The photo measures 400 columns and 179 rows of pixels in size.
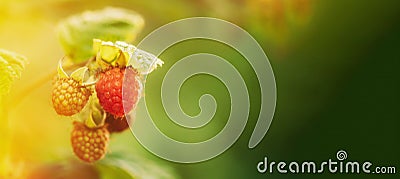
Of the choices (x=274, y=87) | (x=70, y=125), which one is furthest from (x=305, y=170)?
(x=70, y=125)

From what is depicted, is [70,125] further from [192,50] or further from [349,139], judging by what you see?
[349,139]

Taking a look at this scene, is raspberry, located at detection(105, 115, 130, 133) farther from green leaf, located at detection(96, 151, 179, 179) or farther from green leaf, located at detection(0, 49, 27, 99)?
green leaf, located at detection(0, 49, 27, 99)

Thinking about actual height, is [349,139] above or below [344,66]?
below

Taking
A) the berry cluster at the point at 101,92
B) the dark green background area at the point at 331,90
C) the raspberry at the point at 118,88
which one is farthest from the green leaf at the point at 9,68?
the dark green background area at the point at 331,90

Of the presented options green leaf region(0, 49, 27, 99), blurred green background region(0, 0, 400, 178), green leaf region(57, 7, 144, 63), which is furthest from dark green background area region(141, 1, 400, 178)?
green leaf region(0, 49, 27, 99)

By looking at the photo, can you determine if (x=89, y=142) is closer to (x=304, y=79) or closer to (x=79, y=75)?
(x=79, y=75)

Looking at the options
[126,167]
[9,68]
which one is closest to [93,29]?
[9,68]

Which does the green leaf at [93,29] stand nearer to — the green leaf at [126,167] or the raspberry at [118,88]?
the raspberry at [118,88]
